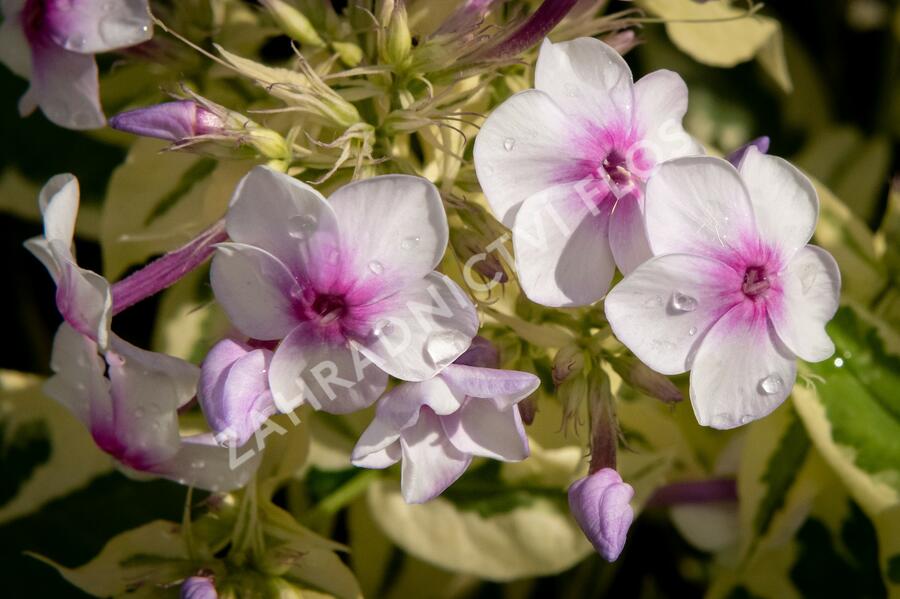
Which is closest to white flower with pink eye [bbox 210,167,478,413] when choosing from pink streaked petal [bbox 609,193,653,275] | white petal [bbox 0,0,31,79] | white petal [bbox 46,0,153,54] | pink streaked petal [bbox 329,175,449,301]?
pink streaked petal [bbox 329,175,449,301]

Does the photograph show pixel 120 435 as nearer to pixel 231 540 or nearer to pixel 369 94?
pixel 231 540

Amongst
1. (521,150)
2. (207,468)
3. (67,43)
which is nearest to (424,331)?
(521,150)

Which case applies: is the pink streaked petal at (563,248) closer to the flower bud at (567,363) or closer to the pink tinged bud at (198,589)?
the flower bud at (567,363)

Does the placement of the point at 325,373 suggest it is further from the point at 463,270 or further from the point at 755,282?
the point at 755,282

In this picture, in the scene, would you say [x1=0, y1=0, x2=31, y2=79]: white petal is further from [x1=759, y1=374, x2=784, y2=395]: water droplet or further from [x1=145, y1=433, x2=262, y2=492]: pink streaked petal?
[x1=759, y1=374, x2=784, y2=395]: water droplet

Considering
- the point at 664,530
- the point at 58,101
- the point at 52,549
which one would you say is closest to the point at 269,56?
the point at 58,101

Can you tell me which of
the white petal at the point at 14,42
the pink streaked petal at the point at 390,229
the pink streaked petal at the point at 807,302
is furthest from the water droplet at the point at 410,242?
the white petal at the point at 14,42
